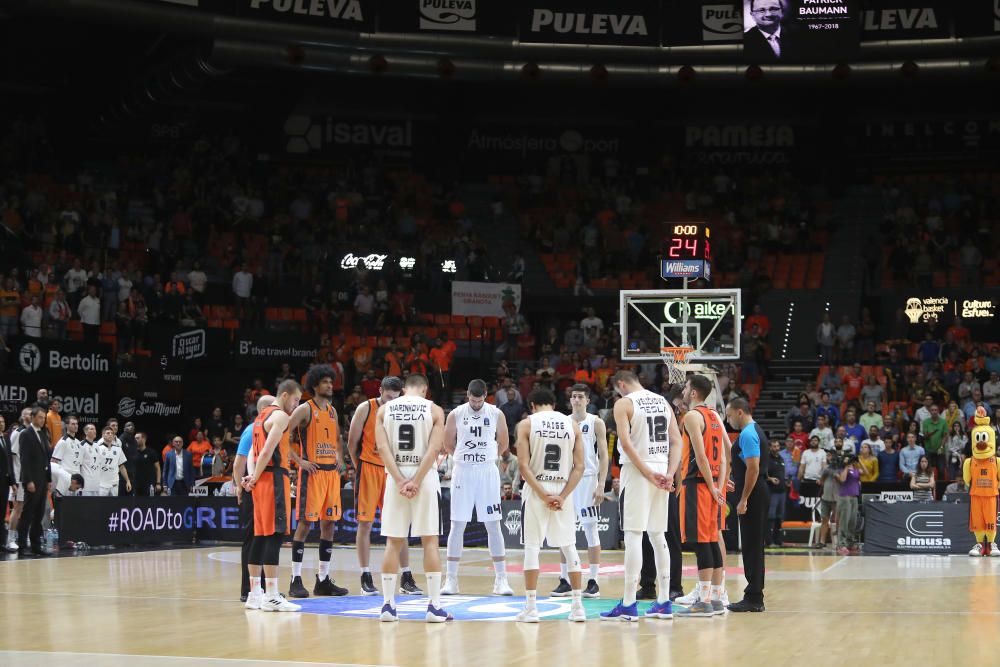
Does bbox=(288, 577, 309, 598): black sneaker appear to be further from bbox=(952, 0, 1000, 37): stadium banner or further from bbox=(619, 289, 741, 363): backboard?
bbox=(952, 0, 1000, 37): stadium banner

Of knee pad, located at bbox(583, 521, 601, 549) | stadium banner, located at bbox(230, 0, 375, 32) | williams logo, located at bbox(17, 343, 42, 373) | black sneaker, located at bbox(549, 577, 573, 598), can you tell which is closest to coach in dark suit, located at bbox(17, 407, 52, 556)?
williams logo, located at bbox(17, 343, 42, 373)

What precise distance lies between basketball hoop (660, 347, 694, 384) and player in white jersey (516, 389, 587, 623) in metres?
11.5

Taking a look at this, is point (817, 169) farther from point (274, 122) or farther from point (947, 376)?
point (274, 122)

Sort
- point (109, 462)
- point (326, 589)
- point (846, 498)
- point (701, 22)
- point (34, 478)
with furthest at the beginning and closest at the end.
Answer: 1. point (701, 22)
2. point (109, 462)
3. point (846, 498)
4. point (34, 478)
5. point (326, 589)

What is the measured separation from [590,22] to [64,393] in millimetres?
16483

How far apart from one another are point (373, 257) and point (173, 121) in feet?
30.0

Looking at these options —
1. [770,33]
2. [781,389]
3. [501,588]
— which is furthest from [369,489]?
[770,33]

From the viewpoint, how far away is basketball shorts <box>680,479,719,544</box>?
38.2ft

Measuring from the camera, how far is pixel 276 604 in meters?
12.0

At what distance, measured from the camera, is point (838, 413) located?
26516mm

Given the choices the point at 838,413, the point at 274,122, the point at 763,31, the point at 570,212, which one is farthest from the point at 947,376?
the point at 274,122

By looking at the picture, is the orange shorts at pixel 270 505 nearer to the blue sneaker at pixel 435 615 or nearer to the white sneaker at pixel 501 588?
the blue sneaker at pixel 435 615

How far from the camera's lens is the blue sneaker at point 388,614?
36.3 ft

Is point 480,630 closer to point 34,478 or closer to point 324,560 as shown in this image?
point 324,560
